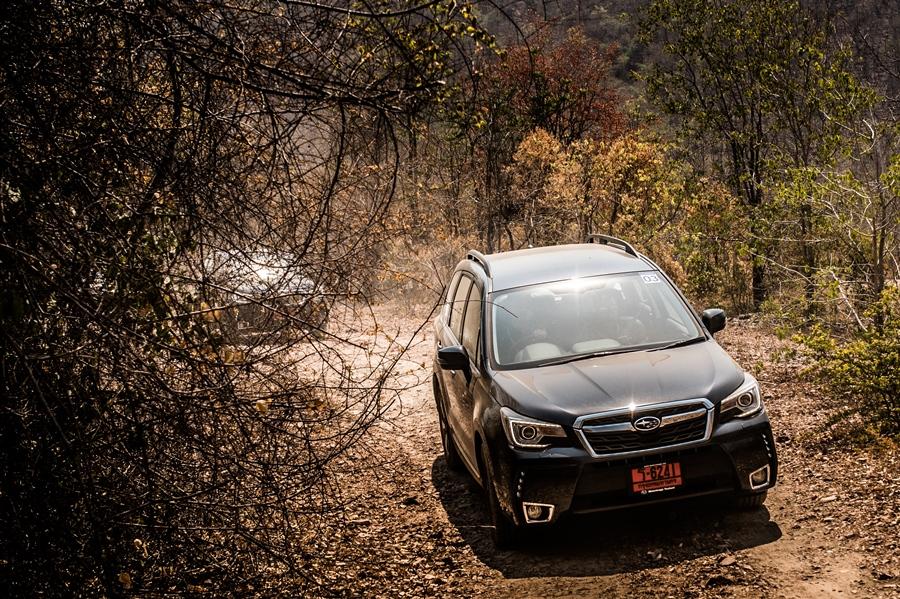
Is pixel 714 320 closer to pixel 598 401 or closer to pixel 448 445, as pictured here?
pixel 598 401

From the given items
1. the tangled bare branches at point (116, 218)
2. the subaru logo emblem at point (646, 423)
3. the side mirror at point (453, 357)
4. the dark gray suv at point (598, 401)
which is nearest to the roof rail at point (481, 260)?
the dark gray suv at point (598, 401)

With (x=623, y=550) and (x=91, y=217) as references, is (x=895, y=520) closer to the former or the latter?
(x=623, y=550)

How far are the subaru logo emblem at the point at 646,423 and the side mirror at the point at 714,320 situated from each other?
1.65 m

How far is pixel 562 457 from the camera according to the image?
595 centimetres

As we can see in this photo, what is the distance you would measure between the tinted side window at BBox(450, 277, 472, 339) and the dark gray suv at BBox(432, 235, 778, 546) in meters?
0.51

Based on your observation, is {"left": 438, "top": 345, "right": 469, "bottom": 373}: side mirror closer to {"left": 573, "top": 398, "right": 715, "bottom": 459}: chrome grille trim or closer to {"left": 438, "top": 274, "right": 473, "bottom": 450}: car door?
{"left": 438, "top": 274, "right": 473, "bottom": 450}: car door

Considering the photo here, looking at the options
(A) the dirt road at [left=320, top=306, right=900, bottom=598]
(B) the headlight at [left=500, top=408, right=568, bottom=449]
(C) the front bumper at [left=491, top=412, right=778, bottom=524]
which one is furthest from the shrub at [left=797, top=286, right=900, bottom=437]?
(B) the headlight at [left=500, top=408, right=568, bottom=449]

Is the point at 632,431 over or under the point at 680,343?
under

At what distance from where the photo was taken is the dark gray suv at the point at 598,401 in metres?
5.97

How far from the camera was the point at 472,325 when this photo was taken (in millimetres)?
7766

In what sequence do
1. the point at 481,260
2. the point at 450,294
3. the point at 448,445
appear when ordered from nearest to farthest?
the point at 481,260
the point at 448,445
the point at 450,294

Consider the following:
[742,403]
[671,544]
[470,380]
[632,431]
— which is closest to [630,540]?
[671,544]

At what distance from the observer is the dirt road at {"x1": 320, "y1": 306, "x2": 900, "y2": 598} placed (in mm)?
5617

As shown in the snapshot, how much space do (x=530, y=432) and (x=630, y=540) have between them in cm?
100
